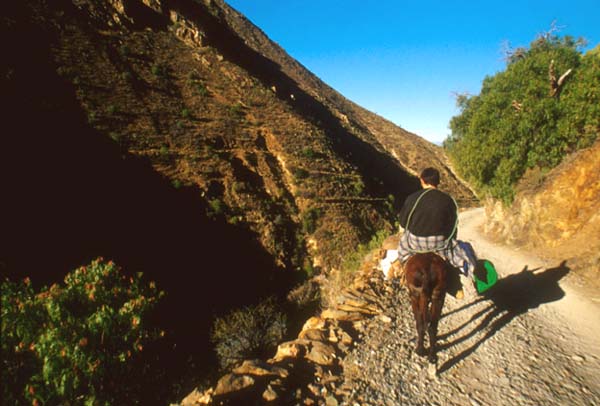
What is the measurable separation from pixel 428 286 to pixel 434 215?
1.01 metres

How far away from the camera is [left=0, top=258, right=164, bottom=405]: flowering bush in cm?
268

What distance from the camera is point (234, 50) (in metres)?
42.2

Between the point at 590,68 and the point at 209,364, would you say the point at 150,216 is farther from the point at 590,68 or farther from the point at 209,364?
the point at 590,68

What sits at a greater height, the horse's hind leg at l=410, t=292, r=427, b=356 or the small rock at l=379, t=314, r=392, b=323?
the horse's hind leg at l=410, t=292, r=427, b=356

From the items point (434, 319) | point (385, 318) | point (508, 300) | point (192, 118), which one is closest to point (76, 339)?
point (434, 319)

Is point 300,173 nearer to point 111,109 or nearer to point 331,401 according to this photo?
point 111,109

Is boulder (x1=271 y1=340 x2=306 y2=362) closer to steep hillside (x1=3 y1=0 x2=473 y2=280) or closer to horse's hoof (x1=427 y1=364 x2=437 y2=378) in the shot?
horse's hoof (x1=427 y1=364 x2=437 y2=378)

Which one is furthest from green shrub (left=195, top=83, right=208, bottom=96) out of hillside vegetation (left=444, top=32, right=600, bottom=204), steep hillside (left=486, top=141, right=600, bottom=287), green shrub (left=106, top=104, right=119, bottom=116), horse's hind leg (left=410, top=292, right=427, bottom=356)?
horse's hind leg (left=410, top=292, right=427, bottom=356)

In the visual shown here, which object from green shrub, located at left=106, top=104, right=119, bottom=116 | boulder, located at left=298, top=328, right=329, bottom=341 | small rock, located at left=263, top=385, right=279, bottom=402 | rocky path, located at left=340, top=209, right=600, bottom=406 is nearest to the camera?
small rock, located at left=263, top=385, right=279, bottom=402

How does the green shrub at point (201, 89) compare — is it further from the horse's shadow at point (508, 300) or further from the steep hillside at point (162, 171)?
the horse's shadow at point (508, 300)

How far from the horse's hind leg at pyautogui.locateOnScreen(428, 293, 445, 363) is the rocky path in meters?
0.29

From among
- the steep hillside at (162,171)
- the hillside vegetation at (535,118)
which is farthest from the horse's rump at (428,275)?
the steep hillside at (162,171)

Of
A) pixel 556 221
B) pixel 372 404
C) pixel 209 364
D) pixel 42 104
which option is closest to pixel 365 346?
pixel 372 404

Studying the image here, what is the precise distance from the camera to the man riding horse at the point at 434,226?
395 cm
